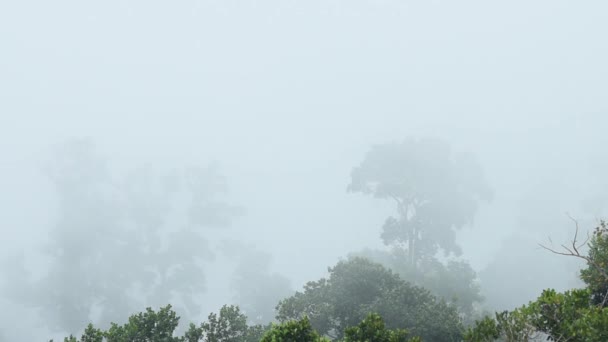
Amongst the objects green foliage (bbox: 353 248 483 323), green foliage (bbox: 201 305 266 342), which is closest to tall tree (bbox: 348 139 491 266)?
green foliage (bbox: 353 248 483 323)

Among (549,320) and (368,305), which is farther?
(368,305)

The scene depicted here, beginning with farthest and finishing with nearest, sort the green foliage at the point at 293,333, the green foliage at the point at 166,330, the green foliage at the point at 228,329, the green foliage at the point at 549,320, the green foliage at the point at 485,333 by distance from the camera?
the green foliage at the point at 228,329 < the green foliage at the point at 166,330 < the green foliage at the point at 485,333 < the green foliage at the point at 549,320 < the green foliage at the point at 293,333

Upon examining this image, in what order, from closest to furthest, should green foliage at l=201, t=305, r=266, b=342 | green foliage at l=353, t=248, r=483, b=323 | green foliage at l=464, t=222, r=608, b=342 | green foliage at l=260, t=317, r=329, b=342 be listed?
1. green foliage at l=260, t=317, r=329, b=342
2. green foliage at l=464, t=222, r=608, b=342
3. green foliage at l=201, t=305, r=266, b=342
4. green foliage at l=353, t=248, r=483, b=323

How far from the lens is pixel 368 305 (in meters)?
26.8

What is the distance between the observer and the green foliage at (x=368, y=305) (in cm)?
2319

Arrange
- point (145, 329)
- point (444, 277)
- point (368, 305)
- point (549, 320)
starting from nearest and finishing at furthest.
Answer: point (549, 320)
point (145, 329)
point (368, 305)
point (444, 277)

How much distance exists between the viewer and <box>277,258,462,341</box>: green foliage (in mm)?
23188

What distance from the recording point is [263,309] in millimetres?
72875

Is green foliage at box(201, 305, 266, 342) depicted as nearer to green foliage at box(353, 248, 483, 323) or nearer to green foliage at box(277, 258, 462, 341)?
green foliage at box(277, 258, 462, 341)

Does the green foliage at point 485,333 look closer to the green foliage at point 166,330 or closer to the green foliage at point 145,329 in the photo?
the green foliage at point 166,330

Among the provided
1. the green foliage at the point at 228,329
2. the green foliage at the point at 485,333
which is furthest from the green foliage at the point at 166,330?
the green foliage at the point at 485,333

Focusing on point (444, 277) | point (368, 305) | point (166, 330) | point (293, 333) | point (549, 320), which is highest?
point (444, 277)

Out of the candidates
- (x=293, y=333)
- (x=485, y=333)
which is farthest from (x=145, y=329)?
(x=485, y=333)

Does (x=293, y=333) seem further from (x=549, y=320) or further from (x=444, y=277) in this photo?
(x=444, y=277)
